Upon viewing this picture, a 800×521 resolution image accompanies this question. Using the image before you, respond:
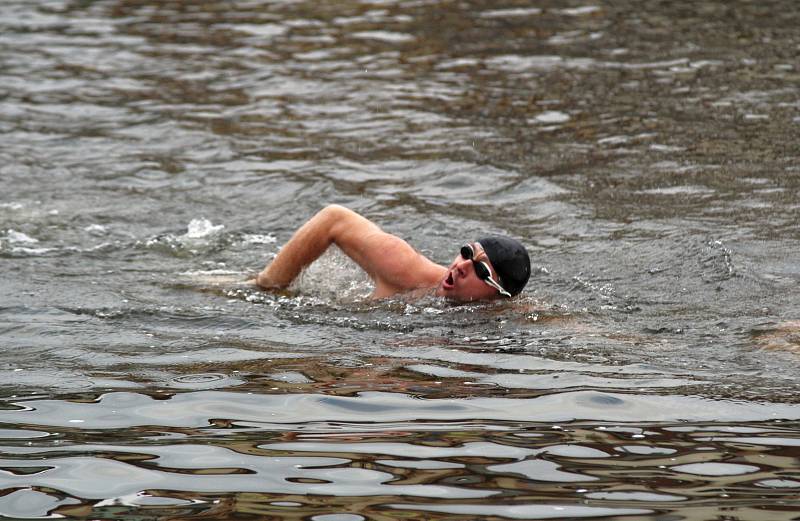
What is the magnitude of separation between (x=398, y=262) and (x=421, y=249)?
5.48ft

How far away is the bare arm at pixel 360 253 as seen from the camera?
827 cm

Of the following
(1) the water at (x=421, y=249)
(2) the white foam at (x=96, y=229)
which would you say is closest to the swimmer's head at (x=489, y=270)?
(1) the water at (x=421, y=249)

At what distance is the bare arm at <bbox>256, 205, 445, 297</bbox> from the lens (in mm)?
8273

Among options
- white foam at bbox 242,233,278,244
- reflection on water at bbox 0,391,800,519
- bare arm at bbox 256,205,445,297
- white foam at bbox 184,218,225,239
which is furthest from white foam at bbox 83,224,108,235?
reflection on water at bbox 0,391,800,519

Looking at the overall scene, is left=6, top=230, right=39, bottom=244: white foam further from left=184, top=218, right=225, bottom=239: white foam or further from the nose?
the nose

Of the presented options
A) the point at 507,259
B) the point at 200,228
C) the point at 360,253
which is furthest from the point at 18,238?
the point at 507,259

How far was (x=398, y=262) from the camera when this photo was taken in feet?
27.2

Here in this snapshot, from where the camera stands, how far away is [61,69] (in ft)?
54.8

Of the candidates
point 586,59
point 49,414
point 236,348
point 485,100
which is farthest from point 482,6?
point 49,414

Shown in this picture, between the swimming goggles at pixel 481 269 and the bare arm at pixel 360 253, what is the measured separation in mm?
342

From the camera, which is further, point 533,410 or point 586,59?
point 586,59

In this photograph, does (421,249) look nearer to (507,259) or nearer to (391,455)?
(507,259)

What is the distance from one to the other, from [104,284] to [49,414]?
9.18 ft

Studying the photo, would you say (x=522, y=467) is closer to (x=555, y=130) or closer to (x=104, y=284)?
(x=104, y=284)
